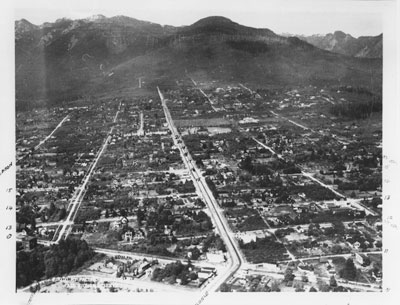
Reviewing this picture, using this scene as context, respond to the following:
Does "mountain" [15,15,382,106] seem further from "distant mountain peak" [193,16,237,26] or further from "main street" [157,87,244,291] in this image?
"main street" [157,87,244,291]

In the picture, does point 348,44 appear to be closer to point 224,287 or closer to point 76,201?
point 224,287

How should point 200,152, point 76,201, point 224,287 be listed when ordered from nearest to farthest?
1. point 224,287
2. point 76,201
3. point 200,152

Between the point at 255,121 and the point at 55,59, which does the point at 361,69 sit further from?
the point at 55,59

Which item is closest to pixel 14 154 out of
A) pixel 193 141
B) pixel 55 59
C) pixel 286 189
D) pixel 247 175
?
pixel 55 59

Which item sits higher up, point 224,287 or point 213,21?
point 213,21

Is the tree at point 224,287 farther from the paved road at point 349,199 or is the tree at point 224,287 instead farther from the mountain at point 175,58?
the mountain at point 175,58

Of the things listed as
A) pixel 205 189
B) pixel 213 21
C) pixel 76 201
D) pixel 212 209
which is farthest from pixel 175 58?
pixel 76 201

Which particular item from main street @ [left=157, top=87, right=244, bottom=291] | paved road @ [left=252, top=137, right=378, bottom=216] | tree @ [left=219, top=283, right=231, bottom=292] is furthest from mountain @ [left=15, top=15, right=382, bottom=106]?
tree @ [left=219, top=283, right=231, bottom=292]
